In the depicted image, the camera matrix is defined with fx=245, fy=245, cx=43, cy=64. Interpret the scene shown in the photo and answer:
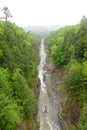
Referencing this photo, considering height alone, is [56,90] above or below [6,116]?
below

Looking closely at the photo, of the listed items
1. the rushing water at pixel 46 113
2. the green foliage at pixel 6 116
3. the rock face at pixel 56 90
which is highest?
the green foliage at pixel 6 116

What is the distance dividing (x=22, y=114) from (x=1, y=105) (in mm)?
10093

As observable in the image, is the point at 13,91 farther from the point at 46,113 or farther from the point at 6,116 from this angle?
the point at 46,113

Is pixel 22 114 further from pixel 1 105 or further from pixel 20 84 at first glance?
pixel 1 105

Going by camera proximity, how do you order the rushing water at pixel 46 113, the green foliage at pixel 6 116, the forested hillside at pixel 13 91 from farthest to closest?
the rushing water at pixel 46 113 < the forested hillside at pixel 13 91 < the green foliage at pixel 6 116

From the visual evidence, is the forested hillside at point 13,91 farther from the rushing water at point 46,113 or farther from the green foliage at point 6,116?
the rushing water at point 46,113

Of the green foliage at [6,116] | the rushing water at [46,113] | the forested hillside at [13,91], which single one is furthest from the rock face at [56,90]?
the green foliage at [6,116]

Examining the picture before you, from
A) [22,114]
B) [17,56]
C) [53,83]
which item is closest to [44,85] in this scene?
[53,83]

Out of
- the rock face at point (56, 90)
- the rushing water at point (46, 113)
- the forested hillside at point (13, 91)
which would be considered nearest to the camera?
the forested hillside at point (13, 91)

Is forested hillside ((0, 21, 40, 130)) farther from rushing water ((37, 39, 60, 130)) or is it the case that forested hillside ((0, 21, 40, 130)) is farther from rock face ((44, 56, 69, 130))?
rock face ((44, 56, 69, 130))

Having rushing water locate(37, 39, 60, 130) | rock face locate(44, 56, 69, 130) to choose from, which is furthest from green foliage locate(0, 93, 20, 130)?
rock face locate(44, 56, 69, 130)

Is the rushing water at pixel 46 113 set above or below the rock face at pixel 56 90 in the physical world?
below

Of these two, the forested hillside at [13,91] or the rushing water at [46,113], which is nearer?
the forested hillside at [13,91]

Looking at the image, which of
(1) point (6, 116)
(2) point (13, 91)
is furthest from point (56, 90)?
(1) point (6, 116)
